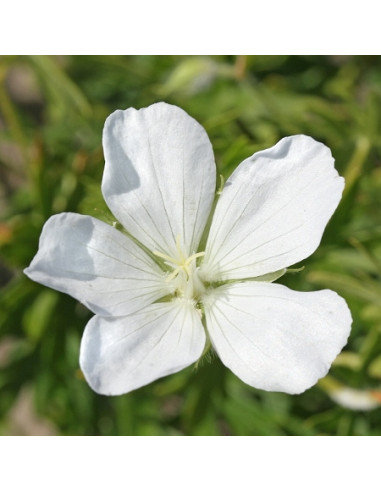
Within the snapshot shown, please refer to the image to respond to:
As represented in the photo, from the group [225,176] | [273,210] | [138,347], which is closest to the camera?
[138,347]

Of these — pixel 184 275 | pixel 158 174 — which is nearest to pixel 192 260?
pixel 184 275

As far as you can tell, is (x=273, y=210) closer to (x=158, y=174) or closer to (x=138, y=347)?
(x=158, y=174)

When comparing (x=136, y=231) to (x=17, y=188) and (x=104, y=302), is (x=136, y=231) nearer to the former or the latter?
(x=104, y=302)

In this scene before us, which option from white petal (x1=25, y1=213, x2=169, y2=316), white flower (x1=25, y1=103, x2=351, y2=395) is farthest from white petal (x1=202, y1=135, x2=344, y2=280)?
white petal (x1=25, y1=213, x2=169, y2=316)

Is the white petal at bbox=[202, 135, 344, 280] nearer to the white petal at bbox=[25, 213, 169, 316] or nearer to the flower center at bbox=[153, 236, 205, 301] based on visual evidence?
the flower center at bbox=[153, 236, 205, 301]

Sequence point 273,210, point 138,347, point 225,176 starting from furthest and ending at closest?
point 225,176
point 273,210
point 138,347

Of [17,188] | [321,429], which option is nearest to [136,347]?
[321,429]
